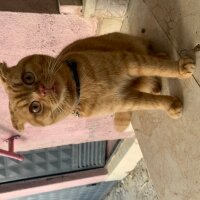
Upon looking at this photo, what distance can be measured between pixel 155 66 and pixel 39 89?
48cm

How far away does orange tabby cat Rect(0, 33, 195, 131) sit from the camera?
126 centimetres

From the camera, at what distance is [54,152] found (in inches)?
122

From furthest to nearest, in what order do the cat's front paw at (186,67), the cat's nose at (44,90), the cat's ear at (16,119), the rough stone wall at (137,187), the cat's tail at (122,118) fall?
the rough stone wall at (137,187) < the cat's tail at (122,118) < the cat's front paw at (186,67) < the cat's ear at (16,119) < the cat's nose at (44,90)

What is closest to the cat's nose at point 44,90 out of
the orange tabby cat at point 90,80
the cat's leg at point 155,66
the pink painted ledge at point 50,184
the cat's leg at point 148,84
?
the orange tabby cat at point 90,80

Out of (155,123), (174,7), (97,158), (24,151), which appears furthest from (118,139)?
(174,7)

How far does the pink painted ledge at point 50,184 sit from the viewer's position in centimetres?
314

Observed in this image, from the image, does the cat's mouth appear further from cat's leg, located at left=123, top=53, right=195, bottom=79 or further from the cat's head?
cat's leg, located at left=123, top=53, right=195, bottom=79

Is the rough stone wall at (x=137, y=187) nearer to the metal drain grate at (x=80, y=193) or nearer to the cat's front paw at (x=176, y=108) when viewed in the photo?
the metal drain grate at (x=80, y=193)

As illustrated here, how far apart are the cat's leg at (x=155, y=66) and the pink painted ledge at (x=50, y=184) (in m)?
1.96

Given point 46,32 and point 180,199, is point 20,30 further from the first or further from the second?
point 180,199

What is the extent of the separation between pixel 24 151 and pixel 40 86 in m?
1.80

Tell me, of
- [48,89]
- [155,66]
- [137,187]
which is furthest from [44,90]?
[137,187]

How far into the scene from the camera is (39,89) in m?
1.23

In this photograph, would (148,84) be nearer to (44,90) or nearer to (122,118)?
(122,118)
